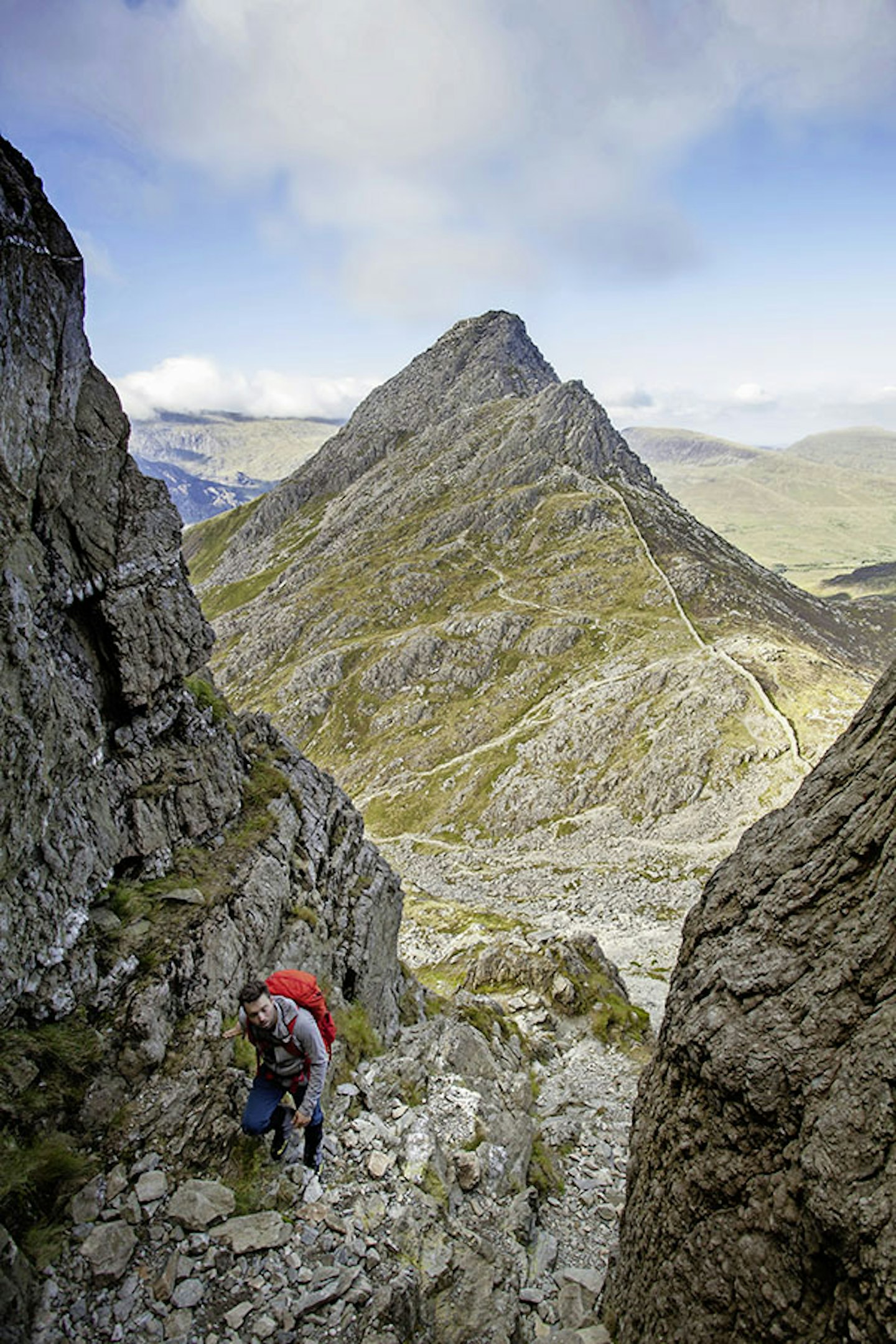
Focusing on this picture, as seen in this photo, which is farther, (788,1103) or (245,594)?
(245,594)

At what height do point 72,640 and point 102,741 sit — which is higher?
point 72,640

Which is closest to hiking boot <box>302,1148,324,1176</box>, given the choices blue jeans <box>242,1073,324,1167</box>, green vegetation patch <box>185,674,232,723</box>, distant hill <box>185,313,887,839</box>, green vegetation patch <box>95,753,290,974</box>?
blue jeans <box>242,1073,324,1167</box>

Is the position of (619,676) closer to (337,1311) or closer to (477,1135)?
(477,1135)

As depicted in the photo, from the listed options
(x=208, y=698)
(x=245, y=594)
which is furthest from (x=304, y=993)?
(x=245, y=594)

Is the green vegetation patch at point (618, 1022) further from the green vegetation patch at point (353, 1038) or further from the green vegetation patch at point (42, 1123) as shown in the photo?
the green vegetation patch at point (42, 1123)

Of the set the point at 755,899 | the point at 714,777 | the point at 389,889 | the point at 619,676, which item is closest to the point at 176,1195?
the point at 755,899

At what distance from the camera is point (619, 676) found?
96812mm

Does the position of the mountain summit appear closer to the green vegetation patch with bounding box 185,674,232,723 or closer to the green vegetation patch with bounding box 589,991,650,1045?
the green vegetation patch with bounding box 589,991,650,1045

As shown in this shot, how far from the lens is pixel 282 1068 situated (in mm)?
11500

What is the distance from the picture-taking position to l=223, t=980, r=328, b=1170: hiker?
34.9 feet

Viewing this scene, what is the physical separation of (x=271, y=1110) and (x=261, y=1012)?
9.43ft

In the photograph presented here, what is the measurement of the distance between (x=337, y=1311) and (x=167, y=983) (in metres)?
6.72

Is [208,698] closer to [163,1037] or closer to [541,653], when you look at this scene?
[163,1037]

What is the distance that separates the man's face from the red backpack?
0.59 metres
